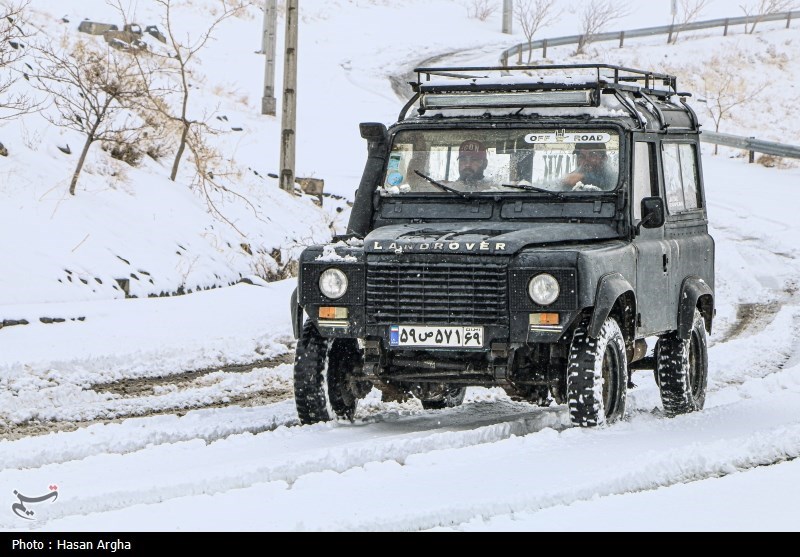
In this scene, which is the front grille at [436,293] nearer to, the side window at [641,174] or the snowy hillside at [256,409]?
the snowy hillside at [256,409]

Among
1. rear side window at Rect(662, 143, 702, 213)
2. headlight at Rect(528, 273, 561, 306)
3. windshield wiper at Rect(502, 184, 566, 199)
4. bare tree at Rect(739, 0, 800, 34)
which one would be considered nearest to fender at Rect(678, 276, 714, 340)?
rear side window at Rect(662, 143, 702, 213)

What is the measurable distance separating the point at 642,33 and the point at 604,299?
44.5 metres

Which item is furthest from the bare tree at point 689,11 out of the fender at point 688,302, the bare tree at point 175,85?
the fender at point 688,302

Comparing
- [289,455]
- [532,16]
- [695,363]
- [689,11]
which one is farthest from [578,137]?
[689,11]

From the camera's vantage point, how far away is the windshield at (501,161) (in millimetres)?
8406

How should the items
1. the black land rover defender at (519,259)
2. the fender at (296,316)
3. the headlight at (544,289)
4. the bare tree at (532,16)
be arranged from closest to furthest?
the headlight at (544,289) → the black land rover defender at (519,259) → the fender at (296,316) → the bare tree at (532,16)

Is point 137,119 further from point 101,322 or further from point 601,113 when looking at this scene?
point 601,113

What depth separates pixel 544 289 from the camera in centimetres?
732

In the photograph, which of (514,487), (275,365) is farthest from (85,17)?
(514,487)

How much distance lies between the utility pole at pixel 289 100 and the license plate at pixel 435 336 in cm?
1298

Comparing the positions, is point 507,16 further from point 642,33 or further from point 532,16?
point 642,33

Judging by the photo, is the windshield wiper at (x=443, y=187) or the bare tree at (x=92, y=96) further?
the bare tree at (x=92, y=96)

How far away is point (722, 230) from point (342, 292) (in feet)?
50.0

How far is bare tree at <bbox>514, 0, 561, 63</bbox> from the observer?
5138 centimetres
